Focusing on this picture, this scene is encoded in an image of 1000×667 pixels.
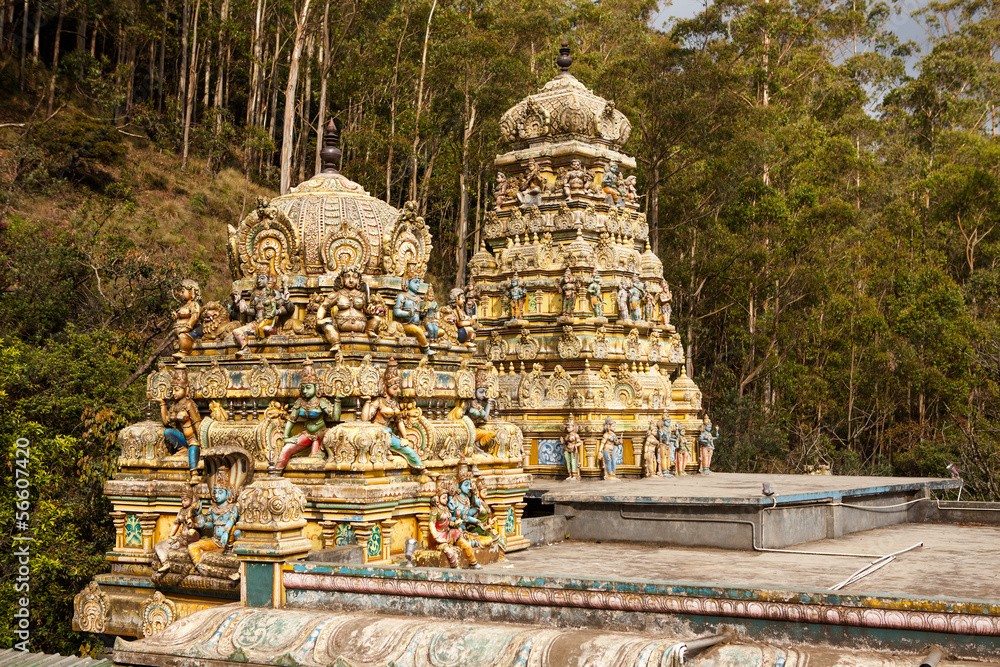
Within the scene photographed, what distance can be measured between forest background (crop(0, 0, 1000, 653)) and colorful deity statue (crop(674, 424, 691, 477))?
28.0 ft

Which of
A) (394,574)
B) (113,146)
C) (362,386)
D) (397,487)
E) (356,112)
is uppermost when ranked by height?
(356,112)

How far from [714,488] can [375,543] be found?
831 centimetres

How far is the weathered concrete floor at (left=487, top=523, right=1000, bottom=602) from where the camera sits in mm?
9711

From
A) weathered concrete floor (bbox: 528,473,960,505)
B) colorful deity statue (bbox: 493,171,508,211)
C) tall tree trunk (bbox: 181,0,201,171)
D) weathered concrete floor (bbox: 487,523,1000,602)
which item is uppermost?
tall tree trunk (bbox: 181,0,201,171)

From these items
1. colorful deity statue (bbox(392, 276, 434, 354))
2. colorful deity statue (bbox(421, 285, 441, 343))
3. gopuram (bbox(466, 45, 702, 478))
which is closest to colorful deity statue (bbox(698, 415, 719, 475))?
gopuram (bbox(466, 45, 702, 478))

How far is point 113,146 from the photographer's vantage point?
33.8 metres

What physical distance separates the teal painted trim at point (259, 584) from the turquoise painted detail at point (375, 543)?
127cm

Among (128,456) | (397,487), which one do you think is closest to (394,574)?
(397,487)

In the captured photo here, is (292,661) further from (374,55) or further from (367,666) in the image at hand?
(374,55)

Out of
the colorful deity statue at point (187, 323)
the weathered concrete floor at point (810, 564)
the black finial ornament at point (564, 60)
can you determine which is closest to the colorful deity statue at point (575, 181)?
the black finial ornament at point (564, 60)

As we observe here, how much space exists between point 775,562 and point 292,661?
20.1ft

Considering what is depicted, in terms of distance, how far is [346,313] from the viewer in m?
10.8

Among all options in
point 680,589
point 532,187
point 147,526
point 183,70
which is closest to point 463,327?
point 147,526

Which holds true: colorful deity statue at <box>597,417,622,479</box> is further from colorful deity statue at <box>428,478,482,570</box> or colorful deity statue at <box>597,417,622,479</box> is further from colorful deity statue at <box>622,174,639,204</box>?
colorful deity statue at <box>428,478,482,570</box>
